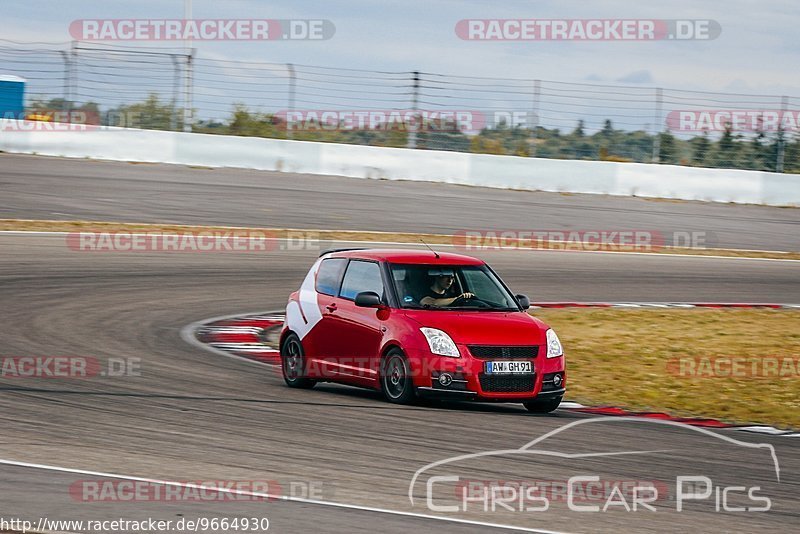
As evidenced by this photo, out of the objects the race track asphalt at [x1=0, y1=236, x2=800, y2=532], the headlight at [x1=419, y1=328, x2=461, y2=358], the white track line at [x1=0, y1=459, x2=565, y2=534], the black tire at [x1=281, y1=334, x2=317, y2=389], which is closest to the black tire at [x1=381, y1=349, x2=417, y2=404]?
the race track asphalt at [x1=0, y1=236, x2=800, y2=532]

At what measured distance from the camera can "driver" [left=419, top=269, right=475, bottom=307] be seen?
9711mm

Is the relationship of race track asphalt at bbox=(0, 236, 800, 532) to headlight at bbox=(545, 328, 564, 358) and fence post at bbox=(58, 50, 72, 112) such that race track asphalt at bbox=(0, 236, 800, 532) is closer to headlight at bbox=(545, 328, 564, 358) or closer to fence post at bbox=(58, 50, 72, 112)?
headlight at bbox=(545, 328, 564, 358)

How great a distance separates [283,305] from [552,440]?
27.6 ft

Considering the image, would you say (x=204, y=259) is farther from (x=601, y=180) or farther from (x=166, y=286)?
(x=601, y=180)

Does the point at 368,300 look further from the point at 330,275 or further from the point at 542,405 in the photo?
the point at 542,405

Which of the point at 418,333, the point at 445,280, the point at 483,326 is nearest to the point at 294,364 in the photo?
the point at 445,280

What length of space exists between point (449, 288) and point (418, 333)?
933 millimetres

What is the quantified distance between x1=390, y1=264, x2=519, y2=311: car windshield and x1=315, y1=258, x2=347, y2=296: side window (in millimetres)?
675

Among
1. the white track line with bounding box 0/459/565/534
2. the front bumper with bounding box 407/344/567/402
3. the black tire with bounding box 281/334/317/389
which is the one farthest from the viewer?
the black tire with bounding box 281/334/317/389

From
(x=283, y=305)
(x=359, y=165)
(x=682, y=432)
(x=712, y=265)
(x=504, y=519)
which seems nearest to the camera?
(x=504, y=519)

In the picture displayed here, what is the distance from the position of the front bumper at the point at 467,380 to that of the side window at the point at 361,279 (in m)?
1.01

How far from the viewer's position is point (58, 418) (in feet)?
27.2

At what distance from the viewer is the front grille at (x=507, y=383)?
8977mm

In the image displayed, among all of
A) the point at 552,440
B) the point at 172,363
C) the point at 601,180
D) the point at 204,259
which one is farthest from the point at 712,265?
the point at 552,440
